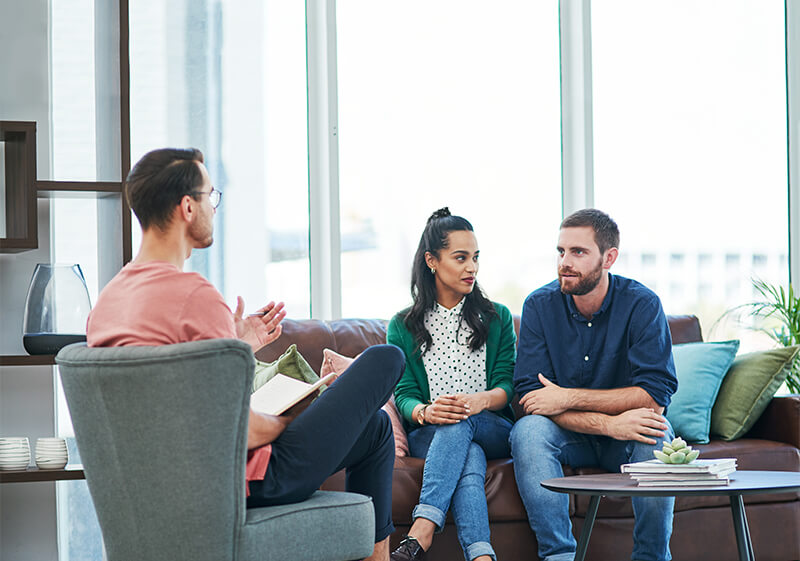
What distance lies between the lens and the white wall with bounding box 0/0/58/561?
332cm

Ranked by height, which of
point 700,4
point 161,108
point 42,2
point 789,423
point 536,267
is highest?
point 700,4

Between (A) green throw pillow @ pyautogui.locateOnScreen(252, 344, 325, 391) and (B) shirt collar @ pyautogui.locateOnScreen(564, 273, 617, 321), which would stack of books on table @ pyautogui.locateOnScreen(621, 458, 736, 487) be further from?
(A) green throw pillow @ pyautogui.locateOnScreen(252, 344, 325, 391)

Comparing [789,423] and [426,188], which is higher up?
[426,188]

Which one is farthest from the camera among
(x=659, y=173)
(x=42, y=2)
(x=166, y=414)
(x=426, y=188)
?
(x=659, y=173)

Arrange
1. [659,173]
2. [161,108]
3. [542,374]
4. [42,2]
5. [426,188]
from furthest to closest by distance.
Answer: [659,173] → [426,188] → [161,108] → [42,2] → [542,374]

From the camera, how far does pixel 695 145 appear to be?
15.7 feet

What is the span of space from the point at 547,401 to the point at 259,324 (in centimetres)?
109

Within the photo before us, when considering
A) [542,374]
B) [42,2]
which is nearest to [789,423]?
[542,374]

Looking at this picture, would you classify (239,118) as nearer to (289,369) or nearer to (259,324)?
(289,369)

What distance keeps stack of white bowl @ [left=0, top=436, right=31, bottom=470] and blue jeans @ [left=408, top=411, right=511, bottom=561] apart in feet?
4.17

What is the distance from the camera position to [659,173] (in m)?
4.74

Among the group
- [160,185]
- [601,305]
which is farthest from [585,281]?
[160,185]

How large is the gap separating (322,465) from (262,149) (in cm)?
219

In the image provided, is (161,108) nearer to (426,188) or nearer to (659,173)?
(426,188)
